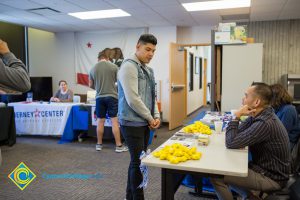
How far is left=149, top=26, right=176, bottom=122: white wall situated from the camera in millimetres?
6434

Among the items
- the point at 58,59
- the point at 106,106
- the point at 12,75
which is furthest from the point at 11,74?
the point at 58,59

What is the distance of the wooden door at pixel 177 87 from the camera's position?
18.7 ft

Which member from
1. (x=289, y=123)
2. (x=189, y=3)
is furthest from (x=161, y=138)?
(x=289, y=123)

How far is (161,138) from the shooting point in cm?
502

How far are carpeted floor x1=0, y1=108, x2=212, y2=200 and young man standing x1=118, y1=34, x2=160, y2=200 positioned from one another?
0.69 metres

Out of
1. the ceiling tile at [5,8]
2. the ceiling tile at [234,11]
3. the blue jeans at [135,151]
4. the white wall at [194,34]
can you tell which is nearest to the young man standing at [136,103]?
the blue jeans at [135,151]

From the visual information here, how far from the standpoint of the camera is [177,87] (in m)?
5.99

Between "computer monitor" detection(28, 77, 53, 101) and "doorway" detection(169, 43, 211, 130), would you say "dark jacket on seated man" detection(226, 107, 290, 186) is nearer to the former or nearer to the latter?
"doorway" detection(169, 43, 211, 130)

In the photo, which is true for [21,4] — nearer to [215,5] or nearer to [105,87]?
[105,87]

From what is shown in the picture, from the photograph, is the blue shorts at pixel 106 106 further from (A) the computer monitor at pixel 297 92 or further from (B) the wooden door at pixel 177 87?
(A) the computer monitor at pixel 297 92

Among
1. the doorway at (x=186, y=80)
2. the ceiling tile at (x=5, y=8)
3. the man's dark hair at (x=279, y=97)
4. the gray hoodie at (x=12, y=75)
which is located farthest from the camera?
the doorway at (x=186, y=80)

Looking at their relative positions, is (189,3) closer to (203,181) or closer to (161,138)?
(161,138)

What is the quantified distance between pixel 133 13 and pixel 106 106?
202 centimetres

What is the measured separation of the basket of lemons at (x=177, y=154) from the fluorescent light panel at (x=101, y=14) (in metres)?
3.81
